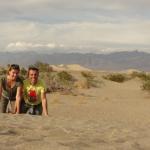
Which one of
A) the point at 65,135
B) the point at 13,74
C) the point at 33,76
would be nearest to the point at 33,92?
the point at 33,76

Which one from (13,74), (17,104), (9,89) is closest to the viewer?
(13,74)

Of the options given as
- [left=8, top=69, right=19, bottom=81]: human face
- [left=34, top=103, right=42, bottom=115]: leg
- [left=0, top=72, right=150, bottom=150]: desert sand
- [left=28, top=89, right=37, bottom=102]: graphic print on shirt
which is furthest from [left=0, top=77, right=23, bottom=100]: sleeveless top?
[left=0, top=72, right=150, bottom=150]: desert sand

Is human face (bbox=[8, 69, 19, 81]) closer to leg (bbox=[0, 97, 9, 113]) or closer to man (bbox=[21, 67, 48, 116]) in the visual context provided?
man (bbox=[21, 67, 48, 116])

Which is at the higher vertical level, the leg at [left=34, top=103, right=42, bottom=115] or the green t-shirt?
the green t-shirt

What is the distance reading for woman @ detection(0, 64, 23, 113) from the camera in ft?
35.0

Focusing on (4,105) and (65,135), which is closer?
(65,135)

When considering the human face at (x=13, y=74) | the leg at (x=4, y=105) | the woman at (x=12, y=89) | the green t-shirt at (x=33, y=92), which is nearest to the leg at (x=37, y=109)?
the green t-shirt at (x=33, y=92)

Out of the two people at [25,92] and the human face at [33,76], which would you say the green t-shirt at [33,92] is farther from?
the human face at [33,76]

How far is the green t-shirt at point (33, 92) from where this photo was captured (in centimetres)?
1081

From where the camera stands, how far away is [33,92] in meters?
10.8

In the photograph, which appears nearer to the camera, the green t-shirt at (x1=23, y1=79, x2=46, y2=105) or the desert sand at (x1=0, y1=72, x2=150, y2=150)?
the desert sand at (x1=0, y1=72, x2=150, y2=150)

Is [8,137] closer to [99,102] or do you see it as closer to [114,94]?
[99,102]

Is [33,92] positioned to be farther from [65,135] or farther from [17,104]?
[65,135]

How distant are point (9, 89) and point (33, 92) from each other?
0.54 m
